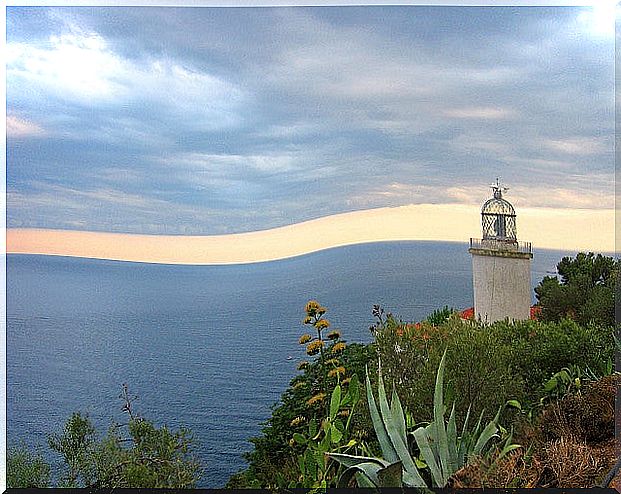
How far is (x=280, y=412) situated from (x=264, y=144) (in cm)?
163

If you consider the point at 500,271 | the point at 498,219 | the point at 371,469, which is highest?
the point at 498,219

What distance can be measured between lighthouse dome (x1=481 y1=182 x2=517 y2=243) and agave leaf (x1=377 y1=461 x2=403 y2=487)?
169 centimetres

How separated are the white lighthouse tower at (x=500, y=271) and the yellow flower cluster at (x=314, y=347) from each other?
0.98 meters

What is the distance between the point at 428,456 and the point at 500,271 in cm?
142

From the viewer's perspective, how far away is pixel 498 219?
4797mm

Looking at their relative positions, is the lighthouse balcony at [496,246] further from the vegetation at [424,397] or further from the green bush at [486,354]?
the green bush at [486,354]

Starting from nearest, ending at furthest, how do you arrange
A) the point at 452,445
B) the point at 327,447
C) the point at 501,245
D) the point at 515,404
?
the point at 452,445 < the point at 327,447 < the point at 515,404 < the point at 501,245

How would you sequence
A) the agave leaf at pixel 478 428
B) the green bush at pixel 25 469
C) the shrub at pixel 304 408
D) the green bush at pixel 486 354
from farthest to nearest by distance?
the shrub at pixel 304 408 → the green bush at pixel 486 354 → the green bush at pixel 25 469 → the agave leaf at pixel 478 428

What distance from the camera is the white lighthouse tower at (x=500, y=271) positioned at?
15.9ft

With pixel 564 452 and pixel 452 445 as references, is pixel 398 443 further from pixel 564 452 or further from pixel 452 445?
pixel 564 452

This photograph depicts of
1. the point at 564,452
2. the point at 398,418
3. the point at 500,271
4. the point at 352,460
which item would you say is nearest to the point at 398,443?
the point at 398,418

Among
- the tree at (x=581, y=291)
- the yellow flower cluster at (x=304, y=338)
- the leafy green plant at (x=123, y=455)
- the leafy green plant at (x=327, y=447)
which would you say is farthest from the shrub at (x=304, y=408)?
the tree at (x=581, y=291)

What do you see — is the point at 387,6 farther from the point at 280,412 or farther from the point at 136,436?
the point at 136,436

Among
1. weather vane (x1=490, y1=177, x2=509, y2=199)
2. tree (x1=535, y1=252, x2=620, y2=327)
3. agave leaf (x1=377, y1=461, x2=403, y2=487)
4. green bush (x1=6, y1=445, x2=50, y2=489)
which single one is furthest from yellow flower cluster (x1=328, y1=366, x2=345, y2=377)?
green bush (x1=6, y1=445, x2=50, y2=489)
